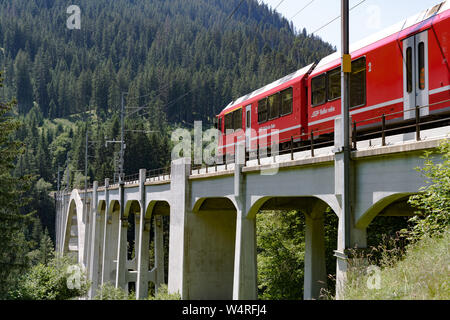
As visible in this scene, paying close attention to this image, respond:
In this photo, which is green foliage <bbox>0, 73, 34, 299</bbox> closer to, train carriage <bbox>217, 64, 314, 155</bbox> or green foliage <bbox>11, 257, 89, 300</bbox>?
green foliage <bbox>11, 257, 89, 300</bbox>

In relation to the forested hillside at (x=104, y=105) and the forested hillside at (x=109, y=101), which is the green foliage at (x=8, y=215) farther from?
the forested hillside at (x=109, y=101)

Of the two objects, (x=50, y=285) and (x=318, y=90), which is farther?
(x=50, y=285)

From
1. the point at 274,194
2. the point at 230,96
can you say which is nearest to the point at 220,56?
the point at 230,96

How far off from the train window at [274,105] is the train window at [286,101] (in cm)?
43

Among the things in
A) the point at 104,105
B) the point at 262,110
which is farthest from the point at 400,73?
the point at 104,105

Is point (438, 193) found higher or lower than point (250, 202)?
lower

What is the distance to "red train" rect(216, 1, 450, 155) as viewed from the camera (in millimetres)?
13180

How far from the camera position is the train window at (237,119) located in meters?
26.3

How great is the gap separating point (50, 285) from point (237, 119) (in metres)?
21.2

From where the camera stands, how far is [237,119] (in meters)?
26.8

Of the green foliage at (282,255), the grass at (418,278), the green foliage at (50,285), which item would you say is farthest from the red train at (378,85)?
the green foliage at (50,285)

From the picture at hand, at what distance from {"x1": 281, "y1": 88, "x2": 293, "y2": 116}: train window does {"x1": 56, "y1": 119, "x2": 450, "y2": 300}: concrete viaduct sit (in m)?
2.48

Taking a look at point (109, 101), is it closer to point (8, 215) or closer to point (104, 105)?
point (104, 105)
